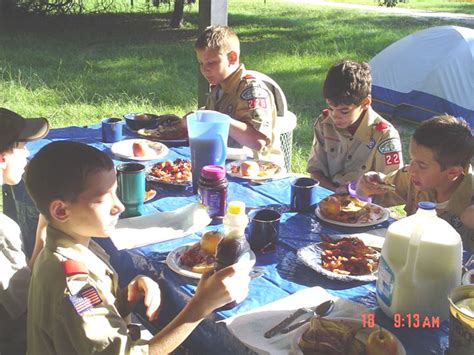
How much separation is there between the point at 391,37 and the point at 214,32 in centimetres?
905

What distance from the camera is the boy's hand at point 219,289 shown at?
5.49 ft

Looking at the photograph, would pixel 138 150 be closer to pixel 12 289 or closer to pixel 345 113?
pixel 345 113

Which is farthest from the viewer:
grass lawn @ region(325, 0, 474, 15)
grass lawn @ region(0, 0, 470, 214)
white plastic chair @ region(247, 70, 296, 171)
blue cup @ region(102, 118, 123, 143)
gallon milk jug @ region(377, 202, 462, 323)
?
A: grass lawn @ region(325, 0, 474, 15)

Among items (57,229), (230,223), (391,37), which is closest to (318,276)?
(230,223)

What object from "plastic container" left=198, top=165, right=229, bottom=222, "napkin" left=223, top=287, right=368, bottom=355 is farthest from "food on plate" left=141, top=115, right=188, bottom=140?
"napkin" left=223, top=287, right=368, bottom=355

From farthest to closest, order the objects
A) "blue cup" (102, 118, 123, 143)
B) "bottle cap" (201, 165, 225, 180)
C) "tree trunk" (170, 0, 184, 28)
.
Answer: "tree trunk" (170, 0, 184, 28) → "blue cup" (102, 118, 123, 143) → "bottle cap" (201, 165, 225, 180)

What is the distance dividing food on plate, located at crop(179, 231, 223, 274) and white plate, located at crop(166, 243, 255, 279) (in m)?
0.01

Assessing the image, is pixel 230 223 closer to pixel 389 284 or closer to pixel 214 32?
pixel 389 284

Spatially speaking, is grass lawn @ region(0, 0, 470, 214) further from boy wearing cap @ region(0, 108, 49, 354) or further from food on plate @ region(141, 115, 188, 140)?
boy wearing cap @ region(0, 108, 49, 354)

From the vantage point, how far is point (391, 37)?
1173 centimetres

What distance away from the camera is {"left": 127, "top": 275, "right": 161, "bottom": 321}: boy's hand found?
1883mm

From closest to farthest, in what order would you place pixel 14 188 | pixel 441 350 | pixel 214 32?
pixel 441 350, pixel 14 188, pixel 214 32

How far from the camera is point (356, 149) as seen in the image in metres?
3.20

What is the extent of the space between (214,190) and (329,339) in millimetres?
930
